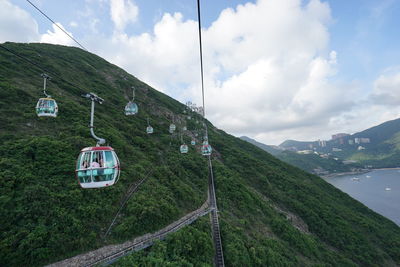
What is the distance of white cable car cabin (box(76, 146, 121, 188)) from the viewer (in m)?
9.05

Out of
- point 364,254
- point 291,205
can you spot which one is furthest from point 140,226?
point 364,254

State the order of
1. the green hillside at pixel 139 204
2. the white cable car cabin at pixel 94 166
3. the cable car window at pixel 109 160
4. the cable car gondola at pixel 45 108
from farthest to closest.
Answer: the cable car gondola at pixel 45 108 < the green hillside at pixel 139 204 < the cable car window at pixel 109 160 < the white cable car cabin at pixel 94 166

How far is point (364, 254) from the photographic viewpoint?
33312mm

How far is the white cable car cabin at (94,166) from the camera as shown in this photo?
9055 mm

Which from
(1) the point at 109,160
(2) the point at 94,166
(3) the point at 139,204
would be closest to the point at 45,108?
(2) the point at 94,166

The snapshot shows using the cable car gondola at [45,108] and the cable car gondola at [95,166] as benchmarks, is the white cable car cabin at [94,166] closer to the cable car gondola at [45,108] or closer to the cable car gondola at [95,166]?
the cable car gondola at [95,166]

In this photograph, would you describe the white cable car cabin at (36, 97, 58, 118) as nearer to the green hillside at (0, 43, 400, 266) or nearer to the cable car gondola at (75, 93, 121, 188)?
the green hillside at (0, 43, 400, 266)

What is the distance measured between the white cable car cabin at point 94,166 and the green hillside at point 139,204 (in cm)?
865

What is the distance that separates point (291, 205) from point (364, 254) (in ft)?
45.5

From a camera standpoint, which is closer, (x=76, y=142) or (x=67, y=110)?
(x=76, y=142)

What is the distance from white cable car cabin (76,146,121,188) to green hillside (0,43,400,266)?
8.65 m

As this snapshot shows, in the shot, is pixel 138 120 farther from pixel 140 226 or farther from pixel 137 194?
pixel 140 226

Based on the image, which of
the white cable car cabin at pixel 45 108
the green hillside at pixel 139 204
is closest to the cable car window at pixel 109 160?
the green hillside at pixel 139 204

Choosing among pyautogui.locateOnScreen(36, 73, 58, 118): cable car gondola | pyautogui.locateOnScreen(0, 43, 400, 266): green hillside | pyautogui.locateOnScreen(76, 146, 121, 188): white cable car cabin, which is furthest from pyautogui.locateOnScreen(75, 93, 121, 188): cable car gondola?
pyautogui.locateOnScreen(36, 73, 58, 118): cable car gondola
